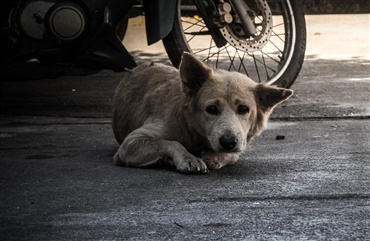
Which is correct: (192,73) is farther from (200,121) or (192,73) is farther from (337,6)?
(337,6)

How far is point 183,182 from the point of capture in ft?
18.2

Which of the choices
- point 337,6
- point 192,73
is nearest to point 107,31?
point 192,73

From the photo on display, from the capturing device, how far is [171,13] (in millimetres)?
8461

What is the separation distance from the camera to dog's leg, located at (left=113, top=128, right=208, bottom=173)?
5777mm

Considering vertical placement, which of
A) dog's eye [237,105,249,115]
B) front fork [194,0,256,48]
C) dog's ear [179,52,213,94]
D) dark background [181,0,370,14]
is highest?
dog's ear [179,52,213,94]

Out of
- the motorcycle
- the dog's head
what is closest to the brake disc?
the motorcycle

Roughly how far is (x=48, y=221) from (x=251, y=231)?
92 centimetres

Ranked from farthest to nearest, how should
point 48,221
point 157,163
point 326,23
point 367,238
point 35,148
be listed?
point 326,23, point 35,148, point 157,163, point 48,221, point 367,238

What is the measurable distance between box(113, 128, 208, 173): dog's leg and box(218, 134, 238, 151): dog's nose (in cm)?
17

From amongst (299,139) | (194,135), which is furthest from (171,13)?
(194,135)

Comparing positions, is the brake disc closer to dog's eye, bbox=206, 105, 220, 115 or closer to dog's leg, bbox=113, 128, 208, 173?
dog's leg, bbox=113, 128, 208, 173

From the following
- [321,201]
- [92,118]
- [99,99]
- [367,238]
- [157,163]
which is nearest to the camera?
[367,238]

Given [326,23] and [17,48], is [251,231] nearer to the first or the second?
[17,48]

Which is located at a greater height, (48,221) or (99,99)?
(48,221)
